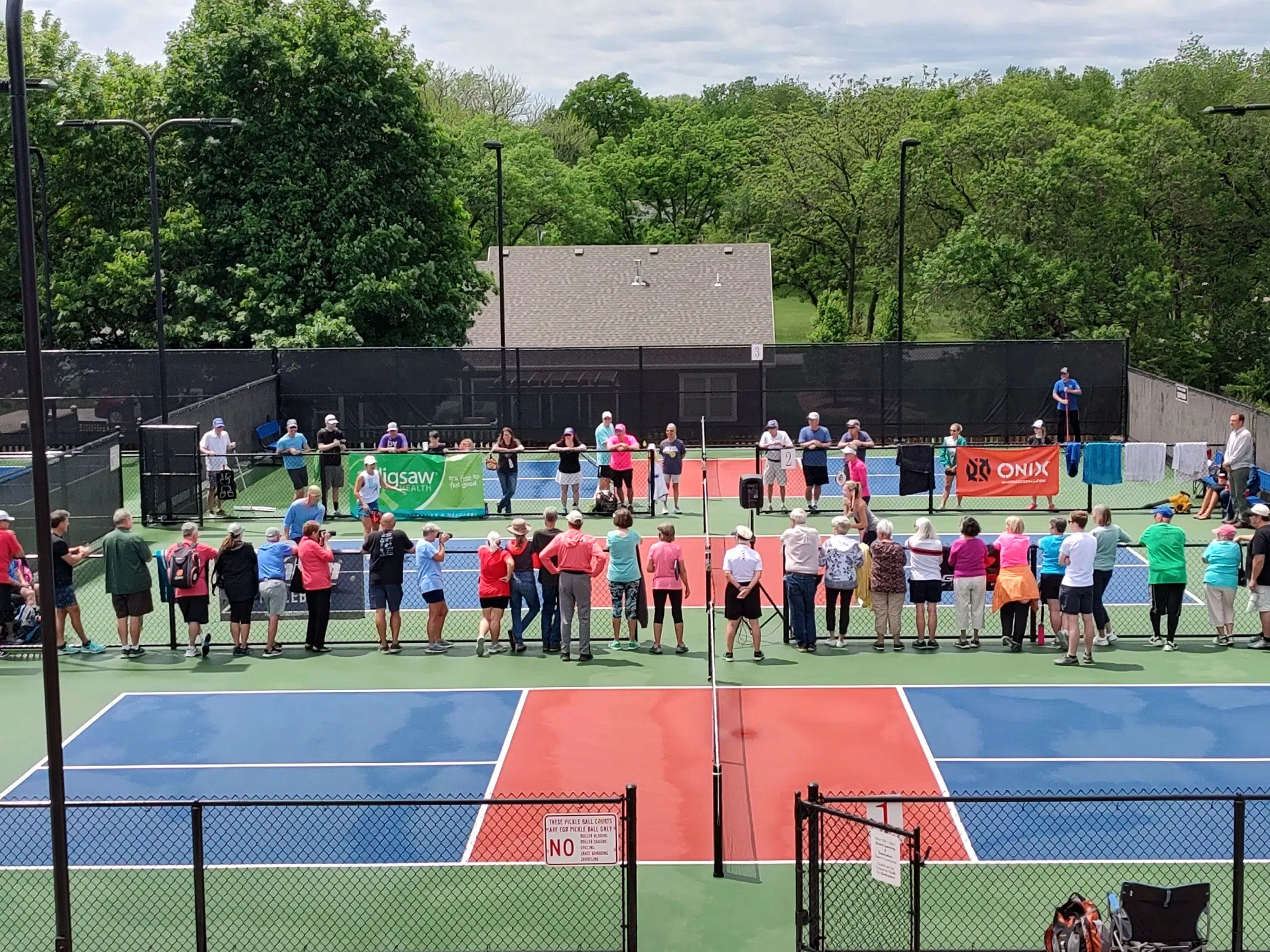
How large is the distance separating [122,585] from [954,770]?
1009cm

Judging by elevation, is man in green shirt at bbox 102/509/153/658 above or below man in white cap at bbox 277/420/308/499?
below

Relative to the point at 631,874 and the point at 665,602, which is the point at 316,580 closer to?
the point at 665,602

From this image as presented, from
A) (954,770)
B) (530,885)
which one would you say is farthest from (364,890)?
(954,770)

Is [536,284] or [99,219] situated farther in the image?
[536,284]

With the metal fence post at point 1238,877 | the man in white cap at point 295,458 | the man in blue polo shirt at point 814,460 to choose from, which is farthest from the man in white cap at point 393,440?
the metal fence post at point 1238,877

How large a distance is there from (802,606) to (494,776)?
219 inches

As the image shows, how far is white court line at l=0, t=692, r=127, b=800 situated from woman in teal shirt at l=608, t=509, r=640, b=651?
575 cm

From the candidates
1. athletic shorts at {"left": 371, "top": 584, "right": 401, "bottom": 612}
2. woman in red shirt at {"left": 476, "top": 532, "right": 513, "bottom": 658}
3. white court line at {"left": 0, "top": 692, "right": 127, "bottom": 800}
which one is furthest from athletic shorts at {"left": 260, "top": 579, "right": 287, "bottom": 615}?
→ woman in red shirt at {"left": 476, "top": 532, "right": 513, "bottom": 658}

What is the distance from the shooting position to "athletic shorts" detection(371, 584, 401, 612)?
19125 millimetres

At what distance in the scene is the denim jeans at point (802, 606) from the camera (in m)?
18.9

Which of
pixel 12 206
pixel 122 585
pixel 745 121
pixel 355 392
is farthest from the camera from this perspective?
pixel 745 121

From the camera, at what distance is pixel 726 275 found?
51.5 metres

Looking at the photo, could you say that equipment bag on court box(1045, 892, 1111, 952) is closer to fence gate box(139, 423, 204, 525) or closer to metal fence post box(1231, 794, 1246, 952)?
metal fence post box(1231, 794, 1246, 952)

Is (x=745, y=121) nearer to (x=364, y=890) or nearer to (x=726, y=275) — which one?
(x=726, y=275)
